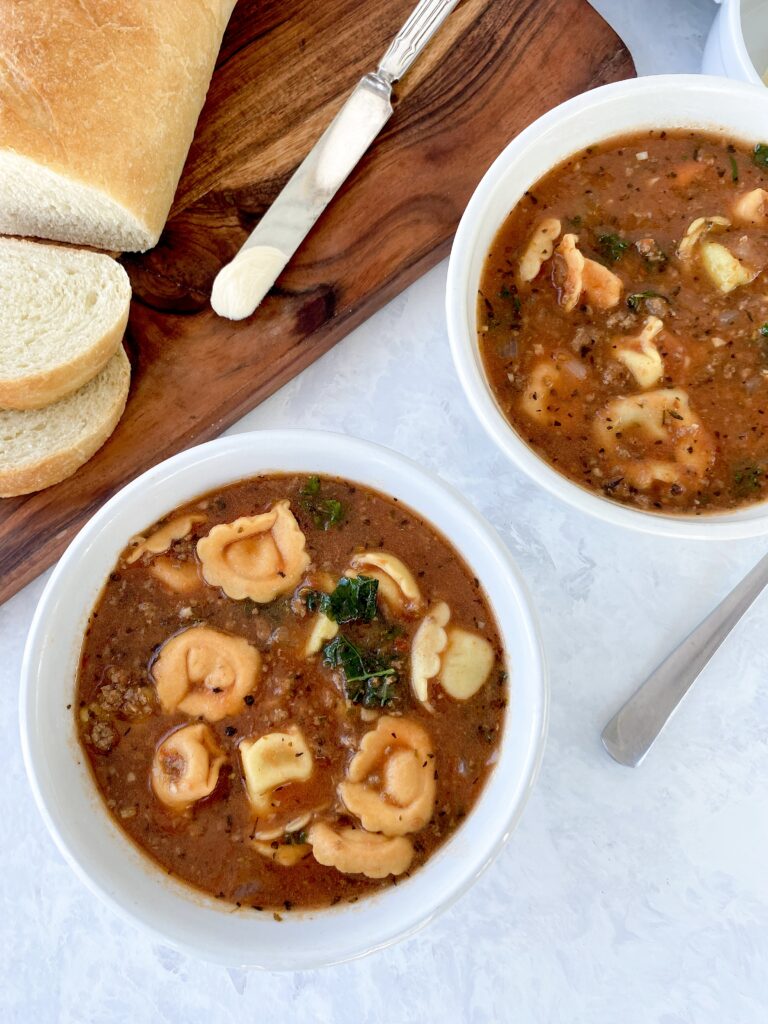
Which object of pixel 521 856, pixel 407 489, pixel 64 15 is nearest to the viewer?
pixel 407 489

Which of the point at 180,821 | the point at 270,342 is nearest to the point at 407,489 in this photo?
the point at 270,342

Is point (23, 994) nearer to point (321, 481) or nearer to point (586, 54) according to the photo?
point (321, 481)

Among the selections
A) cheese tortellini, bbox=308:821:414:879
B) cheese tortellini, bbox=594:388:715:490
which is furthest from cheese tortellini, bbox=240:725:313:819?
cheese tortellini, bbox=594:388:715:490

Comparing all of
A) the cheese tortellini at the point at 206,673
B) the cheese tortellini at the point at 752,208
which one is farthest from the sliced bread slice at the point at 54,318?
the cheese tortellini at the point at 752,208

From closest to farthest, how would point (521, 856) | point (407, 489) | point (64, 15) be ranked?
point (407, 489) < point (64, 15) < point (521, 856)

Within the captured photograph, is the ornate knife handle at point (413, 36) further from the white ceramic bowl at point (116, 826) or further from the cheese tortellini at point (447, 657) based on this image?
the cheese tortellini at point (447, 657)

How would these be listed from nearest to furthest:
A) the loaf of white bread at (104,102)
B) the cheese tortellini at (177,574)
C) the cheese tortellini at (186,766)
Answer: the cheese tortellini at (186,766)
the cheese tortellini at (177,574)
the loaf of white bread at (104,102)
